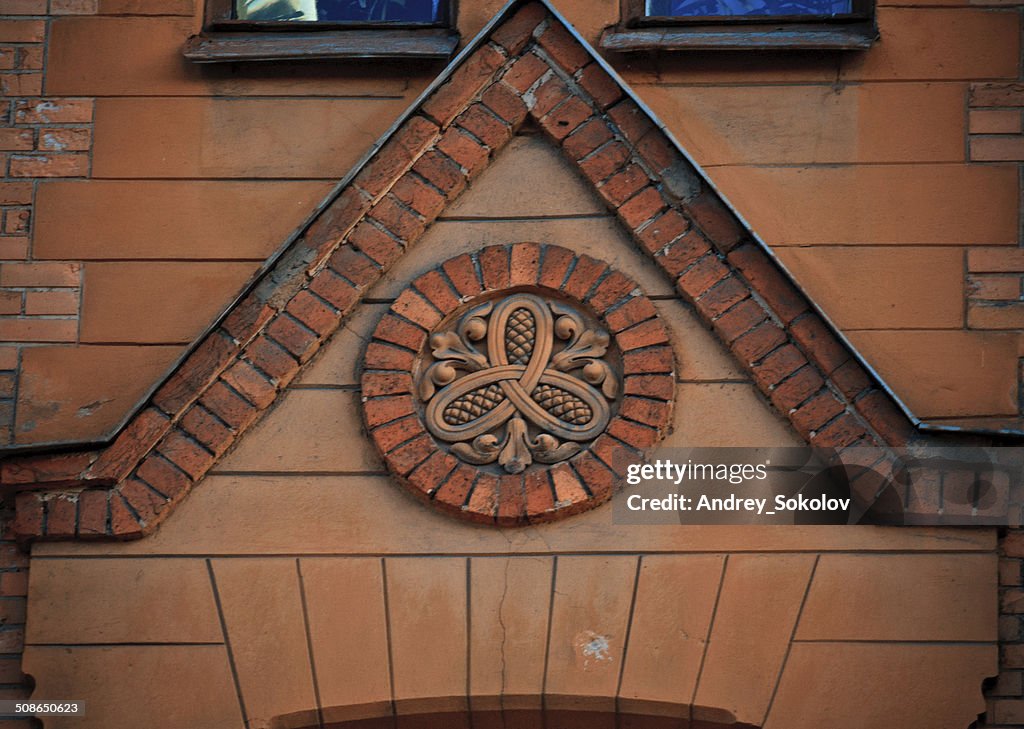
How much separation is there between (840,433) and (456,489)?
3.85ft

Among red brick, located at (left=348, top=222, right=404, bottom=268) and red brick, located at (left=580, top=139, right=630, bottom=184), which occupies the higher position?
red brick, located at (left=580, top=139, right=630, bottom=184)

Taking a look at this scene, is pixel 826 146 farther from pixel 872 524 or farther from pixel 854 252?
pixel 872 524

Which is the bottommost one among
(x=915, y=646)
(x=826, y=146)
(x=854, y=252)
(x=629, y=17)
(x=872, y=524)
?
(x=915, y=646)

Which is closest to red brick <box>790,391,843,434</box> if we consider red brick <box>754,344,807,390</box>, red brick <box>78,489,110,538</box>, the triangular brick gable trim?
the triangular brick gable trim

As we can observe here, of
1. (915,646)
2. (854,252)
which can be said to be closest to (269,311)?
(854,252)

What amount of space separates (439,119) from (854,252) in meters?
1.41

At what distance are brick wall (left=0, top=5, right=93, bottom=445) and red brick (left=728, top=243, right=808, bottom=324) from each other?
7.13 feet

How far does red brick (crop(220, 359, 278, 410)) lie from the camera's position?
15.2 ft

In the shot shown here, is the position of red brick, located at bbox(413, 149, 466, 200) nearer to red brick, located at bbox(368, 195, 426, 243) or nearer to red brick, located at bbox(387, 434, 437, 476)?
red brick, located at bbox(368, 195, 426, 243)

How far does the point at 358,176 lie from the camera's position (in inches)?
188

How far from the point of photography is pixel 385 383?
464cm

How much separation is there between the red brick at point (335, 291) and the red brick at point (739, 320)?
1.15 meters

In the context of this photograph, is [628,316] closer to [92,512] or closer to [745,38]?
[745,38]

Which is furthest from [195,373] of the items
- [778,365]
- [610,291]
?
[778,365]
